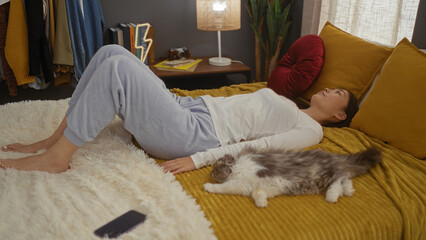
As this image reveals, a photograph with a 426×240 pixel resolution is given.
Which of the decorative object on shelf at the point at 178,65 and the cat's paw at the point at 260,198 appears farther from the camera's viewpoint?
the decorative object on shelf at the point at 178,65

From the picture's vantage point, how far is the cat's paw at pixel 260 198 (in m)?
1.05

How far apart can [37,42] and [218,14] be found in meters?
1.39

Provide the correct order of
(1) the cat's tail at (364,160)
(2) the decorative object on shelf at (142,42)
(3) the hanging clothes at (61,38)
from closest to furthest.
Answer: (1) the cat's tail at (364,160)
(3) the hanging clothes at (61,38)
(2) the decorative object on shelf at (142,42)

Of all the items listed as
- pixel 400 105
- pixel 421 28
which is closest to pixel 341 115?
pixel 400 105

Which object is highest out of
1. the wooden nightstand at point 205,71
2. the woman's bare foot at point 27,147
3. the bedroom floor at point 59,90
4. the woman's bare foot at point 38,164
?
the woman's bare foot at point 38,164

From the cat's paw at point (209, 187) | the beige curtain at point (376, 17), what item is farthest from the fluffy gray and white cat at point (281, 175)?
the beige curtain at point (376, 17)

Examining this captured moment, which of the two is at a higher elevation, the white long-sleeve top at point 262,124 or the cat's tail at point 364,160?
the white long-sleeve top at point 262,124

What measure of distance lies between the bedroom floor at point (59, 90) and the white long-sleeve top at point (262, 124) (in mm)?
1582

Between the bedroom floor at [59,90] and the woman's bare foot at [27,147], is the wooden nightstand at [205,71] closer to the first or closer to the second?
the bedroom floor at [59,90]

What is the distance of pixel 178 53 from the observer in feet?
9.83

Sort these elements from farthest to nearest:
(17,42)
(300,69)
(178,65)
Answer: (178,65)
(17,42)
(300,69)

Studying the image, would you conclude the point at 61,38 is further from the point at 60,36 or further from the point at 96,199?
the point at 96,199

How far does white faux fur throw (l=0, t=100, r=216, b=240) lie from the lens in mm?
885

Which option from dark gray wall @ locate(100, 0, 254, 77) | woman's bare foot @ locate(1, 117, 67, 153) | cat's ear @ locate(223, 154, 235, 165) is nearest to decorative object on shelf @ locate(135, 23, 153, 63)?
dark gray wall @ locate(100, 0, 254, 77)
